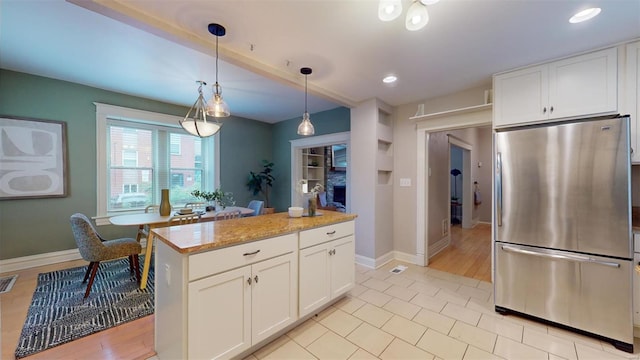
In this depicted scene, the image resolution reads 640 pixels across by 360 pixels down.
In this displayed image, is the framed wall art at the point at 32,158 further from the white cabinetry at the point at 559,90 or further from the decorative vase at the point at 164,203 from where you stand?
the white cabinetry at the point at 559,90

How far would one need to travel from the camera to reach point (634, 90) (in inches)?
77.2

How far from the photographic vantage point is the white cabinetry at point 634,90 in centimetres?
196

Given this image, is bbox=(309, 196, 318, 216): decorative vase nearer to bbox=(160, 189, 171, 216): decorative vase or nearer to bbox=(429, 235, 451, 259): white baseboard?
bbox=(160, 189, 171, 216): decorative vase

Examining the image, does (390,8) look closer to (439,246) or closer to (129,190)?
(439,246)

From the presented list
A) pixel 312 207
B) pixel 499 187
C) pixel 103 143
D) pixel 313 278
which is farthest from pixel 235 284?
pixel 103 143

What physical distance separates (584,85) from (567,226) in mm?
1283

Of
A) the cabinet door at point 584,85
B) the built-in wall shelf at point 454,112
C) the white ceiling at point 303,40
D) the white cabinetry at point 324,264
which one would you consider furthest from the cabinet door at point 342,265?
the cabinet door at point 584,85

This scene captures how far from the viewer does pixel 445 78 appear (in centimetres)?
285

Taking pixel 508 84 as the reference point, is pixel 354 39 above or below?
above

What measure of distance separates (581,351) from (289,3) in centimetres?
339

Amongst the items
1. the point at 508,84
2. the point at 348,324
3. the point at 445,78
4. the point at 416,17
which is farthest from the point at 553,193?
the point at 348,324

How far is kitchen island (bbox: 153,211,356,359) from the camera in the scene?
141cm

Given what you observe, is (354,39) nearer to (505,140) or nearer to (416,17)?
(416,17)

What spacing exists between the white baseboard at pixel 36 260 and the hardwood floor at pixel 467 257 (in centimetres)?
539
